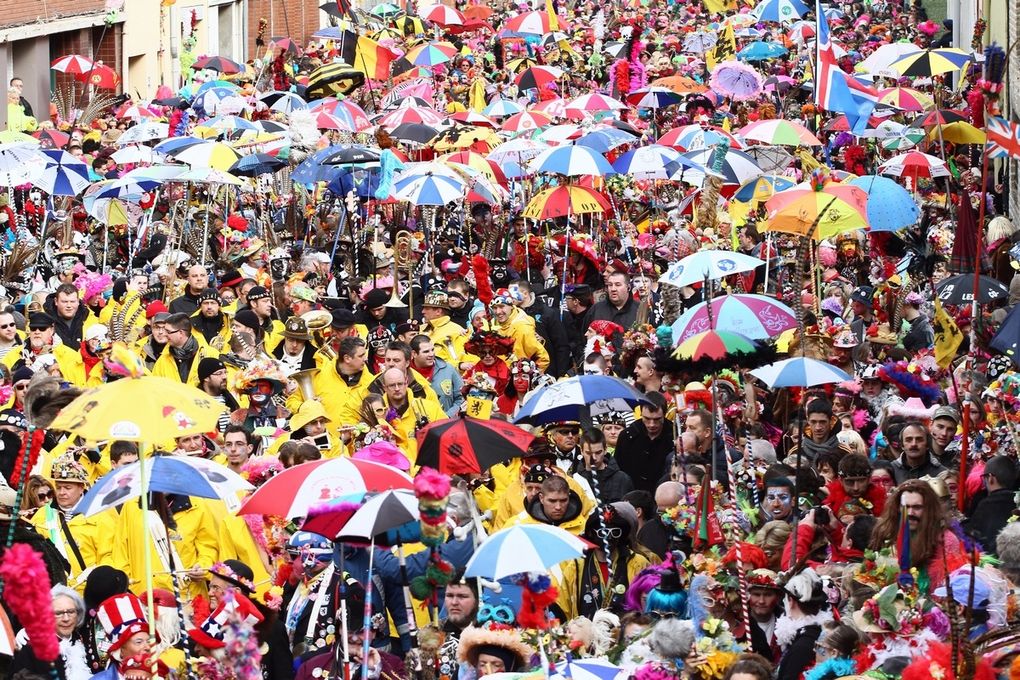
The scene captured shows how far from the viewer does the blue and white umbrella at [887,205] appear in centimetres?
1355

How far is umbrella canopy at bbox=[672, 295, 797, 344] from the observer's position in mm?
11047

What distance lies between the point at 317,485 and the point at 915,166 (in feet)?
36.0

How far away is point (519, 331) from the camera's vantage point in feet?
45.4

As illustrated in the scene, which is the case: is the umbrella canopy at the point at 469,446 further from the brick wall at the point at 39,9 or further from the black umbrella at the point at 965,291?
the brick wall at the point at 39,9

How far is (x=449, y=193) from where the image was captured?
16.7 m

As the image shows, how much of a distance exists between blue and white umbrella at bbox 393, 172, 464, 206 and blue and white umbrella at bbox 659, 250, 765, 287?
461cm

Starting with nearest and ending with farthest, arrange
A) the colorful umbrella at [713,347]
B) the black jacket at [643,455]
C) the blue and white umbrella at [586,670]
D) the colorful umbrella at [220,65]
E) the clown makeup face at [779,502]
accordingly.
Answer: the blue and white umbrella at [586,670], the clown makeup face at [779,502], the colorful umbrella at [713,347], the black jacket at [643,455], the colorful umbrella at [220,65]

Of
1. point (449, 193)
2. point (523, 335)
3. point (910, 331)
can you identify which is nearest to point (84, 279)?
point (449, 193)

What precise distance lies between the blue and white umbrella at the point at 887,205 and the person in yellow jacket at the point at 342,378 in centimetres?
381

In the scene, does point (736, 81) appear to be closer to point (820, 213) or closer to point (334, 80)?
point (334, 80)

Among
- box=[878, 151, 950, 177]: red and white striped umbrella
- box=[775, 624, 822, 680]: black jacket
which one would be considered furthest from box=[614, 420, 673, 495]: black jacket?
box=[878, 151, 950, 177]: red and white striped umbrella

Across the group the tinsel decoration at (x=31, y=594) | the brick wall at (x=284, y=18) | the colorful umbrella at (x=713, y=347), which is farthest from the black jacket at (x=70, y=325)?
the brick wall at (x=284, y=18)

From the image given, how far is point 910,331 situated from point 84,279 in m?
7.24

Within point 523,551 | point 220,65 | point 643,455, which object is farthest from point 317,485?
point 220,65
